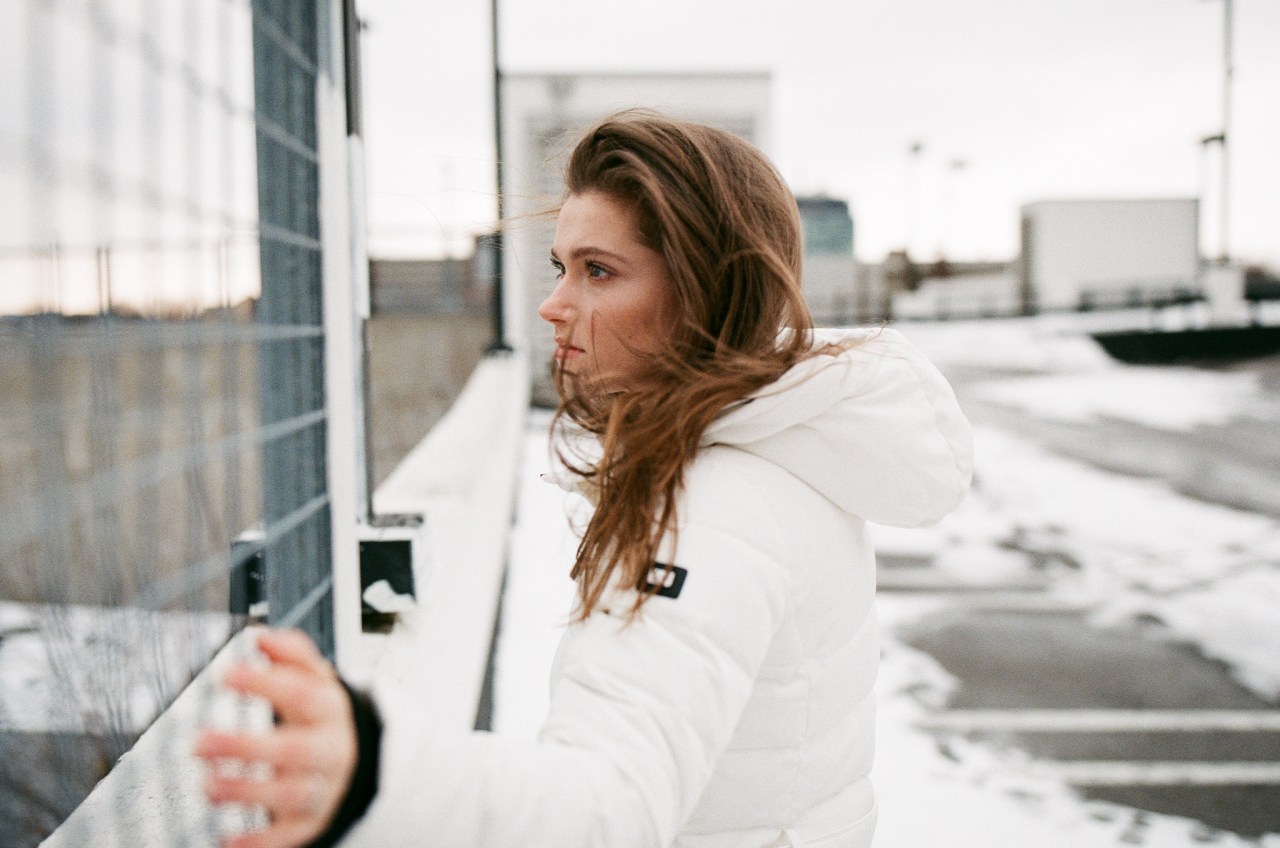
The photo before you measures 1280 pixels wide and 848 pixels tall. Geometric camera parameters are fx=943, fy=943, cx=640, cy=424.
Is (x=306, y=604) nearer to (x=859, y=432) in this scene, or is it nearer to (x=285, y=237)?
(x=285, y=237)

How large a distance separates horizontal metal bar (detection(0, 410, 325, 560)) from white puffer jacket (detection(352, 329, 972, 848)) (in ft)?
1.50

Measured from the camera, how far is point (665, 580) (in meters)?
0.91

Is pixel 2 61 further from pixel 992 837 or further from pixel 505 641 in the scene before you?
pixel 505 641

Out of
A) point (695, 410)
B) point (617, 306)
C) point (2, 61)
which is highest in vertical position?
point (2, 61)

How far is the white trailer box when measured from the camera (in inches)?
1352

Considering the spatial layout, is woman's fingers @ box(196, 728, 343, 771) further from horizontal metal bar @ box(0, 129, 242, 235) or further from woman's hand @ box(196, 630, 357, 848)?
horizontal metal bar @ box(0, 129, 242, 235)

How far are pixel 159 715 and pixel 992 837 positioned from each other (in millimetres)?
2567

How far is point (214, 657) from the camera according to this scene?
1.75 meters

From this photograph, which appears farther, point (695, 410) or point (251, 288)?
point (251, 288)

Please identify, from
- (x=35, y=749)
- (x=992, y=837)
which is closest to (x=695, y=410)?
(x=35, y=749)

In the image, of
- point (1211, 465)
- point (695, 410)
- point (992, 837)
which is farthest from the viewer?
point (1211, 465)

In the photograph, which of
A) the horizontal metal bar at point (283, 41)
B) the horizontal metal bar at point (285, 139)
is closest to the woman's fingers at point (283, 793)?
the horizontal metal bar at point (285, 139)

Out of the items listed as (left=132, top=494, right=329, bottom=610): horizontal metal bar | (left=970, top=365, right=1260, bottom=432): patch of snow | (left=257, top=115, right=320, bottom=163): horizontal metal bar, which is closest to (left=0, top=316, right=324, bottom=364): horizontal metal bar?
(left=132, top=494, right=329, bottom=610): horizontal metal bar

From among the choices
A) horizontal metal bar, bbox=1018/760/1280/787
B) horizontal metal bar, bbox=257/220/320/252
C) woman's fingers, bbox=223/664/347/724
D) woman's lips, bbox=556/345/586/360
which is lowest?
horizontal metal bar, bbox=1018/760/1280/787
